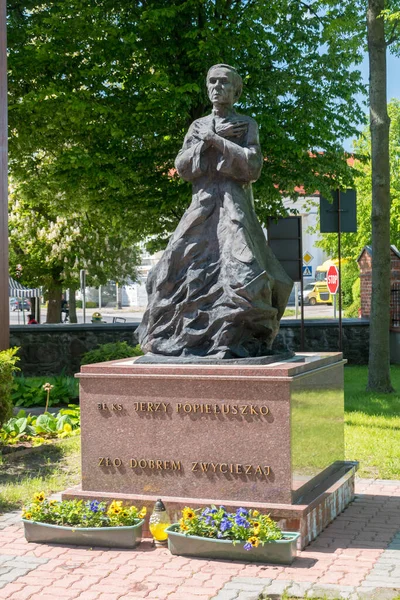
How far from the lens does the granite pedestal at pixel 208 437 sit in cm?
614

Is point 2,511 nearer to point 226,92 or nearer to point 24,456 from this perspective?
point 24,456

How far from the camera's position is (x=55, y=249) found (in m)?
30.8

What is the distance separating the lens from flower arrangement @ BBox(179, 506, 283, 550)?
18.5 feet

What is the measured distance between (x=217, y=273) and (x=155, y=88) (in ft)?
36.9

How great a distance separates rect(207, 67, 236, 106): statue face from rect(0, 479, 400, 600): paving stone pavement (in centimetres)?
350

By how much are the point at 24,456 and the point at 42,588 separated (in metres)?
4.70

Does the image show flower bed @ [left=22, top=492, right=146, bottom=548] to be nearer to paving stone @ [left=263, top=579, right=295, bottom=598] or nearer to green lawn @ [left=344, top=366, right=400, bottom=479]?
paving stone @ [left=263, top=579, right=295, bottom=598]

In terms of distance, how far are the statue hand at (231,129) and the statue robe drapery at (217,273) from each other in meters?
0.03

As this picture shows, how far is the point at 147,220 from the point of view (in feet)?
66.9

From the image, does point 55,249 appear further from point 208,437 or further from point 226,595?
point 226,595

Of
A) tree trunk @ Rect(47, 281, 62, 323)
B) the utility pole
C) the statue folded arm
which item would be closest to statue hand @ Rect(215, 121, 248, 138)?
the statue folded arm

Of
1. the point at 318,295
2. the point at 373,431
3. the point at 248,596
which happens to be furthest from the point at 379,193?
the point at 318,295

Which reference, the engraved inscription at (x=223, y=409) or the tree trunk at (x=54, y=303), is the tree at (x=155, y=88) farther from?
the tree trunk at (x=54, y=303)

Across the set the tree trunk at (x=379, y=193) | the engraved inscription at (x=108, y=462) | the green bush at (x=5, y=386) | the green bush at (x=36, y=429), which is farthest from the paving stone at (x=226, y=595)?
the tree trunk at (x=379, y=193)
